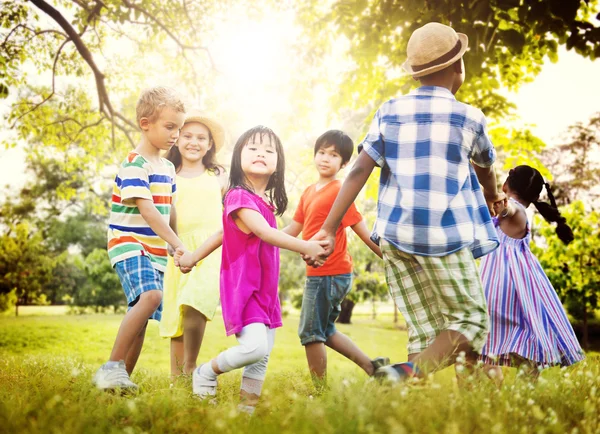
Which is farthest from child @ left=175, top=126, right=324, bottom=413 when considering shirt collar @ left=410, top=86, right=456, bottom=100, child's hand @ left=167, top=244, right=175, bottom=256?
shirt collar @ left=410, top=86, right=456, bottom=100

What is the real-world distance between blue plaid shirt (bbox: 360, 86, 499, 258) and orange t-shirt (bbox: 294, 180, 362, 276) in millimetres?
1069

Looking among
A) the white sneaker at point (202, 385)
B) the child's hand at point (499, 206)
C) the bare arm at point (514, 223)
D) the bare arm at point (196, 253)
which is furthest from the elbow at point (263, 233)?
the bare arm at point (514, 223)

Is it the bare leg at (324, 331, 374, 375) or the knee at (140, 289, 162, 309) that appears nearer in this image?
the knee at (140, 289, 162, 309)

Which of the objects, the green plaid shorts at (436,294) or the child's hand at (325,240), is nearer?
the green plaid shorts at (436,294)

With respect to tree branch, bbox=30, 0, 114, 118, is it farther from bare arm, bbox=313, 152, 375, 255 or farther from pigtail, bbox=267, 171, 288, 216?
bare arm, bbox=313, 152, 375, 255

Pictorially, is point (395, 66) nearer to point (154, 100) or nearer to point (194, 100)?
point (154, 100)

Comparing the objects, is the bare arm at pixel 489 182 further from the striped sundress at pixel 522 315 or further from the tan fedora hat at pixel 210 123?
the tan fedora hat at pixel 210 123

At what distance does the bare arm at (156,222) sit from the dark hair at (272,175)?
54cm

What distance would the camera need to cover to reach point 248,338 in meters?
3.03

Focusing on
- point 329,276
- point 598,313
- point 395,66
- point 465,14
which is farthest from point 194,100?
point 598,313

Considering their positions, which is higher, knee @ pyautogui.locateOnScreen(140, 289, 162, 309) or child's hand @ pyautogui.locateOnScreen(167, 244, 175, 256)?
child's hand @ pyautogui.locateOnScreen(167, 244, 175, 256)

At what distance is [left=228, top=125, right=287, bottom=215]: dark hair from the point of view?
135 inches

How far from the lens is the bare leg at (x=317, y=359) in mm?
4102

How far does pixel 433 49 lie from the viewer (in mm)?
3076
